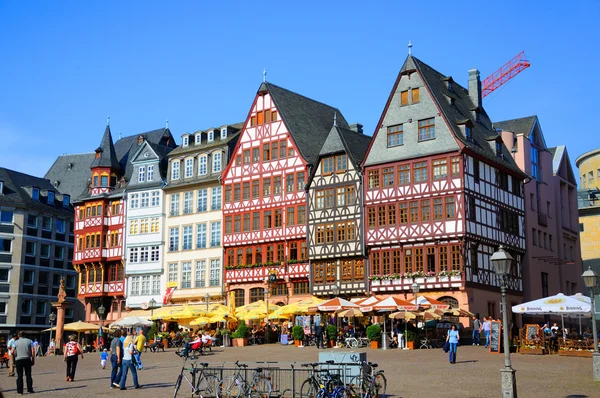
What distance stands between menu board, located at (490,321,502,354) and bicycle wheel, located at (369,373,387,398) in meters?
16.1

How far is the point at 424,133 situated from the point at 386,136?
2552 mm

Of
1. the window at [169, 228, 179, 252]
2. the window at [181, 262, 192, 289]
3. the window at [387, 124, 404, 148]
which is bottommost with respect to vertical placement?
the window at [181, 262, 192, 289]

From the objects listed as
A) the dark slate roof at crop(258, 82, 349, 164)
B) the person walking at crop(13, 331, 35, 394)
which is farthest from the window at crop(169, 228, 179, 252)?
the person walking at crop(13, 331, 35, 394)

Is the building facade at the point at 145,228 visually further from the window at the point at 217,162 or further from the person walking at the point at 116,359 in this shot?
the person walking at the point at 116,359

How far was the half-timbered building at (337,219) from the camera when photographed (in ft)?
162

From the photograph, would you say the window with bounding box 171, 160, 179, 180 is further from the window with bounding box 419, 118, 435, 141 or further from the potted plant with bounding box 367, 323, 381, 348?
the potted plant with bounding box 367, 323, 381, 348

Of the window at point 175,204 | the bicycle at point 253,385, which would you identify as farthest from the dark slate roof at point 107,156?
the bicycle at point 253,385

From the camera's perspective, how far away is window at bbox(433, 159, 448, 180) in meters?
46.1

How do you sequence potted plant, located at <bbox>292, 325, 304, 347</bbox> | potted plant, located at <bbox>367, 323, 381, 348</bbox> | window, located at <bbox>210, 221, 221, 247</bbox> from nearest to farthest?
potted plant, located at <bbox>367, 323, 381, 348</bbox> → potted plant, located at <bbox>292, 325, 304, 347</bbox> → window, located at <bbox>210, 221, 221, 247</bbox>

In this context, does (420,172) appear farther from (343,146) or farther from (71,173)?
(71,173)

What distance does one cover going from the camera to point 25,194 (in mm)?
73062

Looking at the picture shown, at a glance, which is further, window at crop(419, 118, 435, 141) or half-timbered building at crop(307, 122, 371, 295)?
half-timbered building at crop(307, 122, 371, 295)

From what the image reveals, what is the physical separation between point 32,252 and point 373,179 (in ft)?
122

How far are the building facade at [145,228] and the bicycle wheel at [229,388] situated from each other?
41.3 meters
